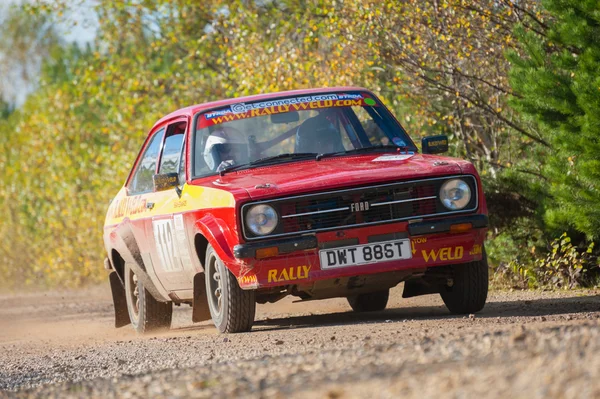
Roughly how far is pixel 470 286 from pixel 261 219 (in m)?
1.71

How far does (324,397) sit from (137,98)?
1698 centimetres

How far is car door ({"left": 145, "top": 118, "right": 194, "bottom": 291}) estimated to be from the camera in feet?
27.9

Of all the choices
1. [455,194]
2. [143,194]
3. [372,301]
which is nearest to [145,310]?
[143,194]

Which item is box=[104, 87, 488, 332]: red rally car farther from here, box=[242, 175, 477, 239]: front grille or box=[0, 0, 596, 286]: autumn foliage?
box=[0, 0, 596, 286]: autumn foliage

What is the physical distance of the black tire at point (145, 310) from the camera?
983 centimetres

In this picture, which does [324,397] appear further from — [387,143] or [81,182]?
[81,182]

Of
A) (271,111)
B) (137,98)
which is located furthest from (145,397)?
(137,98)

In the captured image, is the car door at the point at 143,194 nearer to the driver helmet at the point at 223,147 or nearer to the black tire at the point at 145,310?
the black tire at the point at 145,310

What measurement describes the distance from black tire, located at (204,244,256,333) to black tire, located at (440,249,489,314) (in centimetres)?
152

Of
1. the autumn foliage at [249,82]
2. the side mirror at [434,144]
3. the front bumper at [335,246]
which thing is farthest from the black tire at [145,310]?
the autumn foliage at [249,82]

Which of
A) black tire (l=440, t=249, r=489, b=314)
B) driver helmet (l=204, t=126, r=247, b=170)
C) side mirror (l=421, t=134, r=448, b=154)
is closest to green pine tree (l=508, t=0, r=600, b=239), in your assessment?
side mirror (l=421, t=134, r=448, b=154)

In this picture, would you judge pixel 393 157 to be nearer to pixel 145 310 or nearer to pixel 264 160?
pixel 264 160

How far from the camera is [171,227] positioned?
8594 mm

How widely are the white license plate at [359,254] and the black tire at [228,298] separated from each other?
25.6 inches
